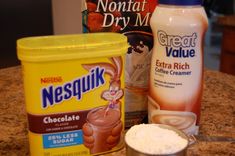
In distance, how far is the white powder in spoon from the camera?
0.49 m

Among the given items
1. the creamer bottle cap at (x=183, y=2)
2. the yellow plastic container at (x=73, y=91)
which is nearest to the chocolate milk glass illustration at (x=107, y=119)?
the yellow plastic container at (x=73, y=91)

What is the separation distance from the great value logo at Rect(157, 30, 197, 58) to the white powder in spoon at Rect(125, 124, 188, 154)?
5.4 inches

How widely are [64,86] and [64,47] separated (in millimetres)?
66

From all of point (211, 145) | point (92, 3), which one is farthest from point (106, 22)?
point (211, 145)

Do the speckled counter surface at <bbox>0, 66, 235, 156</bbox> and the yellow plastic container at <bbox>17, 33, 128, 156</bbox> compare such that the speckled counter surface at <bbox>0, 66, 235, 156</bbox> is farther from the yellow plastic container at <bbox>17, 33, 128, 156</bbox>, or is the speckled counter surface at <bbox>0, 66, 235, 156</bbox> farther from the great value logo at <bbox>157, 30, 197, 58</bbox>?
the great value logo at <bbox>157, 30, 197, 58</bbox>

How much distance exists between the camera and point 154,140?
52 centimetres

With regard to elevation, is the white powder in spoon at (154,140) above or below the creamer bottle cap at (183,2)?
below

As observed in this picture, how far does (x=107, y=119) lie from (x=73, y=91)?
0.08 m

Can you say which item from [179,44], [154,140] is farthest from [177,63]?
[154,140]

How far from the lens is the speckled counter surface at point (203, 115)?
62 centimetres

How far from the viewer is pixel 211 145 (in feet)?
2.07

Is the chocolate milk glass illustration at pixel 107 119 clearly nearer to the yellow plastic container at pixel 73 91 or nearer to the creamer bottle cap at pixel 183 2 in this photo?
the yellow plastic container at pixel 73 91

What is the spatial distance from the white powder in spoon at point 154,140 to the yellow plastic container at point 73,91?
6 cm

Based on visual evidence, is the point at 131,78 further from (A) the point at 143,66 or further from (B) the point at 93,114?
(B) the point at 93,114
